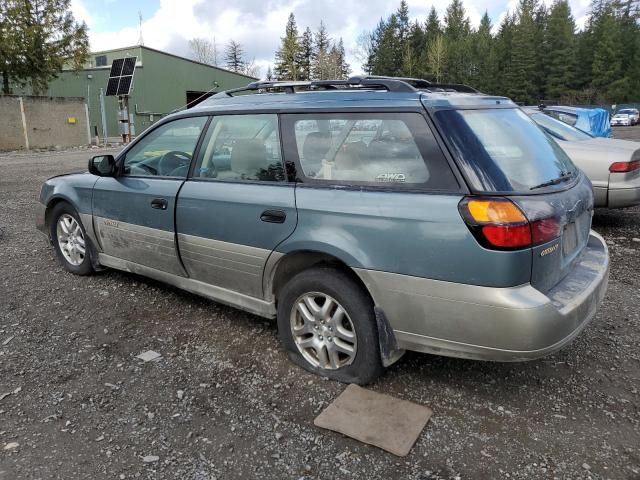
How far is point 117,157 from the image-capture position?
4465 millimetres

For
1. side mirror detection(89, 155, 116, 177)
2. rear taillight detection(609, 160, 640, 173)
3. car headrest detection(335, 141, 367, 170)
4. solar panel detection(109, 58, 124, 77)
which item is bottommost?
rear taillight detection(609, 160, 640, 173)

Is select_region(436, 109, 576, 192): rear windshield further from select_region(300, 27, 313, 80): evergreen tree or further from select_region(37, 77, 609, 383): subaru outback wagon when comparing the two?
select_region(300, 27, 313, 80): evergreen tree

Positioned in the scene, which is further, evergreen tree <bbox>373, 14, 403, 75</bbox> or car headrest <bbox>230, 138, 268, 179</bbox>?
evergreen tree <bbox>373, 14, 403, 75</bbox>

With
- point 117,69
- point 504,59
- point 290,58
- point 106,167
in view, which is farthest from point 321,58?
point 106,167

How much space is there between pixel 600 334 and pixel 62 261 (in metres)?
4.95

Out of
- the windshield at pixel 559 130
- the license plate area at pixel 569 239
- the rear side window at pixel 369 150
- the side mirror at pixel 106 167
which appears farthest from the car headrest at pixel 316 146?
the windshield at pixel 559 130

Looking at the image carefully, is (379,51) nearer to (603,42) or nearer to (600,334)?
(603,42)

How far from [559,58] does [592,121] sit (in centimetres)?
6980

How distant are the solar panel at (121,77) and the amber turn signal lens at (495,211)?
25.7m

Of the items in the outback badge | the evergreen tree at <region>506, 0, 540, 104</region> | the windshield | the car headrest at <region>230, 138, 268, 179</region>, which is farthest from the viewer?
the evergreen tree at <region>506, 0, 540, 104</region>

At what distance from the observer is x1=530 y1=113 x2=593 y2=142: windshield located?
7270 mm

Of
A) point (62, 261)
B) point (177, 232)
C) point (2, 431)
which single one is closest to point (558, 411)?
point (177, 232)

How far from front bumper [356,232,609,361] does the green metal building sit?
31215 mm

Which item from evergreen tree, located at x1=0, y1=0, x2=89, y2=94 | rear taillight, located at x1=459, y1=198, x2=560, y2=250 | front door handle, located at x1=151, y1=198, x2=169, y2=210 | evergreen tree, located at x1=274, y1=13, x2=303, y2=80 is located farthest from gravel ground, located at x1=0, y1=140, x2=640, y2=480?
evergreen tree, located at x1=274, y1=13, x2=303, y2=80
